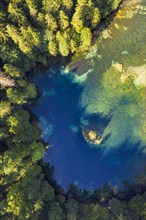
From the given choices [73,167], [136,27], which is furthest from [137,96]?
[73,167]

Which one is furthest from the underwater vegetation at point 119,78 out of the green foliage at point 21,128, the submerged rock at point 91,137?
the green foliage at point 21,128

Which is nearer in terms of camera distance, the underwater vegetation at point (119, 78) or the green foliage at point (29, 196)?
the green foliage at point (29, 196)

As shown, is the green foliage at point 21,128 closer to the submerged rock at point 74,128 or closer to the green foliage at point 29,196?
the green foliage at point 29,196

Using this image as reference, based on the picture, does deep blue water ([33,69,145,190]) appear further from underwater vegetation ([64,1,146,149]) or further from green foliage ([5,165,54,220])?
green foliage ([5,165,54,220])

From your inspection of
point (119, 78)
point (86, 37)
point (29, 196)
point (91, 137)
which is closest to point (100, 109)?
point (91, 137)

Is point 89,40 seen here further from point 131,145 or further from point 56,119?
point 131,145

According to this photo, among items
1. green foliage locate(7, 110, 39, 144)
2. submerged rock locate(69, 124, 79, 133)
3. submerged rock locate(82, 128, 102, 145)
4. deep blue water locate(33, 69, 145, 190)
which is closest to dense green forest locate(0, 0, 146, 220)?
green foliage locate(7, 110, 39, 144)

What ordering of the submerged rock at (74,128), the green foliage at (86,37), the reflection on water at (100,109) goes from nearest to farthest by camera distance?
the green foliage at (86,37) < the reflection on water at (100,109) < the submerged rock at (74,128)
